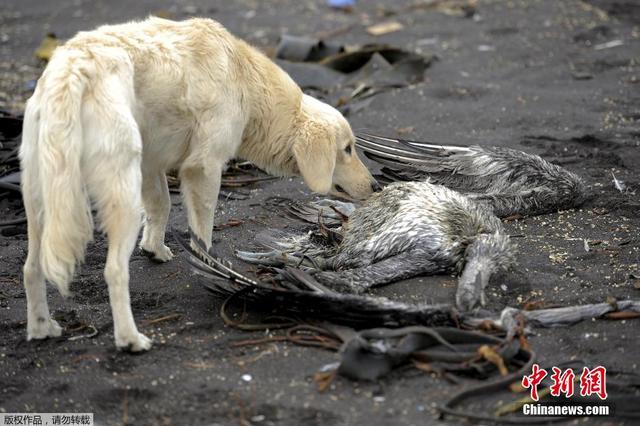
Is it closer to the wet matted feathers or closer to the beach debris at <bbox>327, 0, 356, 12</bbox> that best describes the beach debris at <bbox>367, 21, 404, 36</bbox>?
the beach debris at <bbox>327, 0, 356, 12</bbox>

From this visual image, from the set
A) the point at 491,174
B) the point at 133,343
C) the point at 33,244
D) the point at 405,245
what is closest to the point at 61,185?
the point at 33,244

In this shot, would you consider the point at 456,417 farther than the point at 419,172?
No

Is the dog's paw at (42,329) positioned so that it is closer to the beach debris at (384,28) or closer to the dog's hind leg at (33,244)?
the dog's hind leg at (33,244)

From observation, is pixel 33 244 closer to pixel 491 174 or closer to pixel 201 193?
pixel 201 193

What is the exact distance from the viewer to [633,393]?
4.02 m

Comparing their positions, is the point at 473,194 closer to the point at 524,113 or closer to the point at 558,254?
the point at 558,254

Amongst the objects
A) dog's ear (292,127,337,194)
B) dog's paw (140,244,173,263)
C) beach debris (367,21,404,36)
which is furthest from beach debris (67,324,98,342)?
beach debris (367,21,404,36)

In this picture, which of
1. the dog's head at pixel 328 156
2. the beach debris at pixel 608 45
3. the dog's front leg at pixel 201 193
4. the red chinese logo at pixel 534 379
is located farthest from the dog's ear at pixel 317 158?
the beach debris at pixel 608 45

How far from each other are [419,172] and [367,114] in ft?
7.64

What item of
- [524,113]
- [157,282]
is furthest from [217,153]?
[524,113]

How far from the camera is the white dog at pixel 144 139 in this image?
172 inches

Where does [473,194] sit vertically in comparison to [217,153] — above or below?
below

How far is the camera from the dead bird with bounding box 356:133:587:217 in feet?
20.7

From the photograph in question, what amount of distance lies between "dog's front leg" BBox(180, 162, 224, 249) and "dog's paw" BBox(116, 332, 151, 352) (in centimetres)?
96
